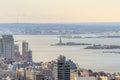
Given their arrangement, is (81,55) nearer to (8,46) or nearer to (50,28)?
(8,46)

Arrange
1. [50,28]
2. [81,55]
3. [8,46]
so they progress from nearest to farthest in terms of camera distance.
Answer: [8,46], [81,55], [50,28]

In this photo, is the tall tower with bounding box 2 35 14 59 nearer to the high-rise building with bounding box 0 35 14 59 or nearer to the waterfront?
the high-rise building with bounding box 0 35 14 59

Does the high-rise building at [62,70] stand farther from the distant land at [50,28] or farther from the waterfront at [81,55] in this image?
the distant land at [50,28]

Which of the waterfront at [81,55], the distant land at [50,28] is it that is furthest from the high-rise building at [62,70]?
the distant land at [50,28]

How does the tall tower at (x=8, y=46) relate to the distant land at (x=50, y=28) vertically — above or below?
below

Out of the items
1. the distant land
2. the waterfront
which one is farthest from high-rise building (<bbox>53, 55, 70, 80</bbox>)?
the distant land

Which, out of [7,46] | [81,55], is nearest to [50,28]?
[81,55]

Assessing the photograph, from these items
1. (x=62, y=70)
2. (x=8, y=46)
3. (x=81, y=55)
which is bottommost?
(x=62, y=70)
